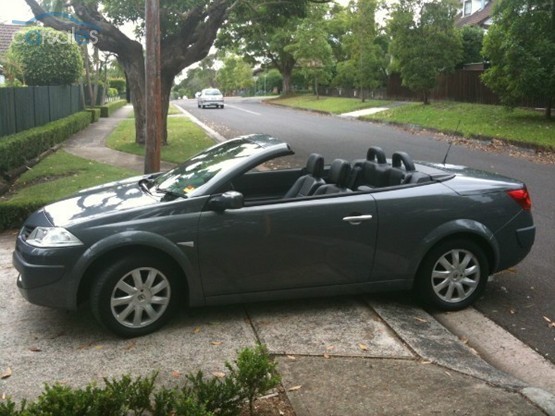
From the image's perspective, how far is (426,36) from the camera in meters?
27.4

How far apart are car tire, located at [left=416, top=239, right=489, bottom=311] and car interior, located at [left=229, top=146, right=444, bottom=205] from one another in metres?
0.62

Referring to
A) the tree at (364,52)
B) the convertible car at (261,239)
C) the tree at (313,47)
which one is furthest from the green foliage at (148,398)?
the tree at (313,47)

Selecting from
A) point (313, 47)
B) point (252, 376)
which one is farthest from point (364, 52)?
point (252, 376)

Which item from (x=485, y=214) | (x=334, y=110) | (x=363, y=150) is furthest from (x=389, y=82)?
(x=485, y=214)

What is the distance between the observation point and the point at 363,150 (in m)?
16.1

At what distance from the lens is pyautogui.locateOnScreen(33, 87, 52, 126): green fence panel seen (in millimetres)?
16422

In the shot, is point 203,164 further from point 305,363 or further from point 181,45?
point 181,45

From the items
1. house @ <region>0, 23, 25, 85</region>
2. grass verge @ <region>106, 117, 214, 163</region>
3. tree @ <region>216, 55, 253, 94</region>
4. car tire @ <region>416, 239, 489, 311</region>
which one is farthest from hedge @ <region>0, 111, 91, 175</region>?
tree @ <region>216, 55, 253, 94</region>

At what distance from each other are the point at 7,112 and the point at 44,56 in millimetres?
7943

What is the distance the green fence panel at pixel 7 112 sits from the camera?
1298cm

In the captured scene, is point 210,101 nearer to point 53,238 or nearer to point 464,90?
point 464,90

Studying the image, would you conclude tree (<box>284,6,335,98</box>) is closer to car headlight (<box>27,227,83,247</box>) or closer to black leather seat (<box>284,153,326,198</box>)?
black leather seat (<box>284,153,326,198</box>)

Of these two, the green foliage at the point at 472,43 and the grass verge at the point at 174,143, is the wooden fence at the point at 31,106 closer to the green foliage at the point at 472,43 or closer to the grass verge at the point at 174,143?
the grass verge at the point at 174,143

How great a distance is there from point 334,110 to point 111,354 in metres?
34.4
